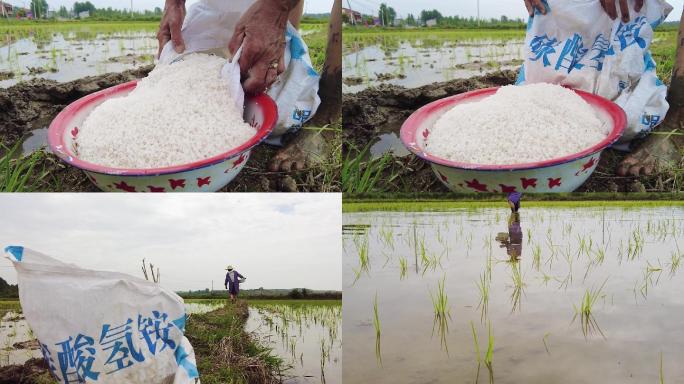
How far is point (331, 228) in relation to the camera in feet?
8.33

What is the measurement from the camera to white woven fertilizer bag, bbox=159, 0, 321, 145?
2.34 metres

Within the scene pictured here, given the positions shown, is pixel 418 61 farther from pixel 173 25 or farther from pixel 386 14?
pixel 173 25

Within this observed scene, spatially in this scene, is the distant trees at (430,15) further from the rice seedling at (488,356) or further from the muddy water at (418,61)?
the rice seedling at (488,356)

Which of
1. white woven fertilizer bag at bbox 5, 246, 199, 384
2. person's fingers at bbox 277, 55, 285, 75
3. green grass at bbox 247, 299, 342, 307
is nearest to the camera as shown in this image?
white woven fertilizer bag at bbox 5, 246, 199, 384

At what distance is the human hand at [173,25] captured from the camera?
2398 mm

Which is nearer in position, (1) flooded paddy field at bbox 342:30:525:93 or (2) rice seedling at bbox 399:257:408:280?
(1) flooded paddy field at bbox 342:30:525:93

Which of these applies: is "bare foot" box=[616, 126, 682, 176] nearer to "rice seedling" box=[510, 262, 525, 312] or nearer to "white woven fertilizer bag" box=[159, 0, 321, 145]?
"rice seedling" box=[510, 262, 525, 312]

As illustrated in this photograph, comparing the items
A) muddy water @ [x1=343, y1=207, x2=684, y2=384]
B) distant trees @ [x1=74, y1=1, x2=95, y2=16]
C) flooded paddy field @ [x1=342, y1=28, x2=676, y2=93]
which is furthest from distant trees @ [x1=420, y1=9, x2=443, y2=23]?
distant trees @ [x1=74, y1=1, x2=95, y2=16]

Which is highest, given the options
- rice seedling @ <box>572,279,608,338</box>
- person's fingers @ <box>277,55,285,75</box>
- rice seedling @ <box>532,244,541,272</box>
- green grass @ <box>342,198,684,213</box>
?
person's fingers @ <box>277,55,285,75</box>

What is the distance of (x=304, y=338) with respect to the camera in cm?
262

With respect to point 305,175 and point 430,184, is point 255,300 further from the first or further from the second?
point 430,184

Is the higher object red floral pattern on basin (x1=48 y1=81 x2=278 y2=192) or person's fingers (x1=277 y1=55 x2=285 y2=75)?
person's fingers (x1=277 y1=55 x2=285 y2=75)

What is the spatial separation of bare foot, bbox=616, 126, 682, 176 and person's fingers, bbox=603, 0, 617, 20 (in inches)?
17.1

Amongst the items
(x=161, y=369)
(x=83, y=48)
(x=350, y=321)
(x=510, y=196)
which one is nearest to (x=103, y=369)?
(x=161, y=369)
